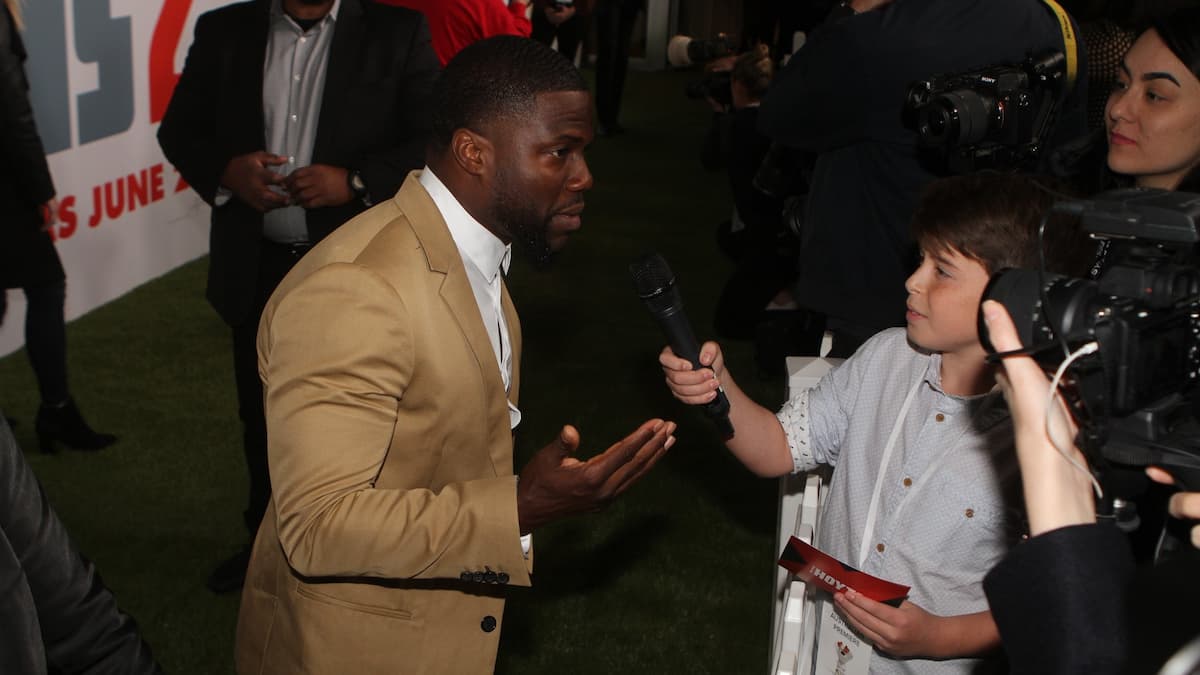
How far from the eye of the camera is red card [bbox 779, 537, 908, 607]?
76.9 inches

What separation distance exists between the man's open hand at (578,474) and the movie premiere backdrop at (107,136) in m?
4.26

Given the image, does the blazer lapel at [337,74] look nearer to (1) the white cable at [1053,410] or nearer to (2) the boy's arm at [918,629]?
(2) the boy's arm at [918,629]

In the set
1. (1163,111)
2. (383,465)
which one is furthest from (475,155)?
(1163,111)

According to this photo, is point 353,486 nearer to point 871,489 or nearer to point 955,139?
point 871,489

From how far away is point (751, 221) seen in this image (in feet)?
18.7

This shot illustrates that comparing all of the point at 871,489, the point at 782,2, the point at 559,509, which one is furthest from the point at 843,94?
the point at 782,2

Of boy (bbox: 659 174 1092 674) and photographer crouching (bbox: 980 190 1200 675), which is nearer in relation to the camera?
photographer crouching (bbox: 980 190 1200 675)

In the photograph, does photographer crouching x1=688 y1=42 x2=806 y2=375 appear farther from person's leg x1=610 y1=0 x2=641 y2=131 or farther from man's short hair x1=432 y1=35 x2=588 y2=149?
person's leg x1=610 y1=0 x2=641 y2=131

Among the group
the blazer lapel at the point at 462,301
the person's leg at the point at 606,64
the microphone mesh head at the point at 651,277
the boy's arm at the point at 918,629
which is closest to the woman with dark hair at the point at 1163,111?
the boy's arm at the point at 918,629

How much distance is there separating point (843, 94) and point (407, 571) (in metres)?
1.88

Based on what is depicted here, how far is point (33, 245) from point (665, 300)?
3.18 meters

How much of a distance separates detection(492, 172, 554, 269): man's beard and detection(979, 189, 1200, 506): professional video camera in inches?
31.9

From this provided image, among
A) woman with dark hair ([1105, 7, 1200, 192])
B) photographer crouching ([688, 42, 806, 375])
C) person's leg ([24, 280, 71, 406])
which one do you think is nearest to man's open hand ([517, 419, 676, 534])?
woman with dark hair ([1105, 7, 1200, 192])

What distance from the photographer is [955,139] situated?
9.01 ft
